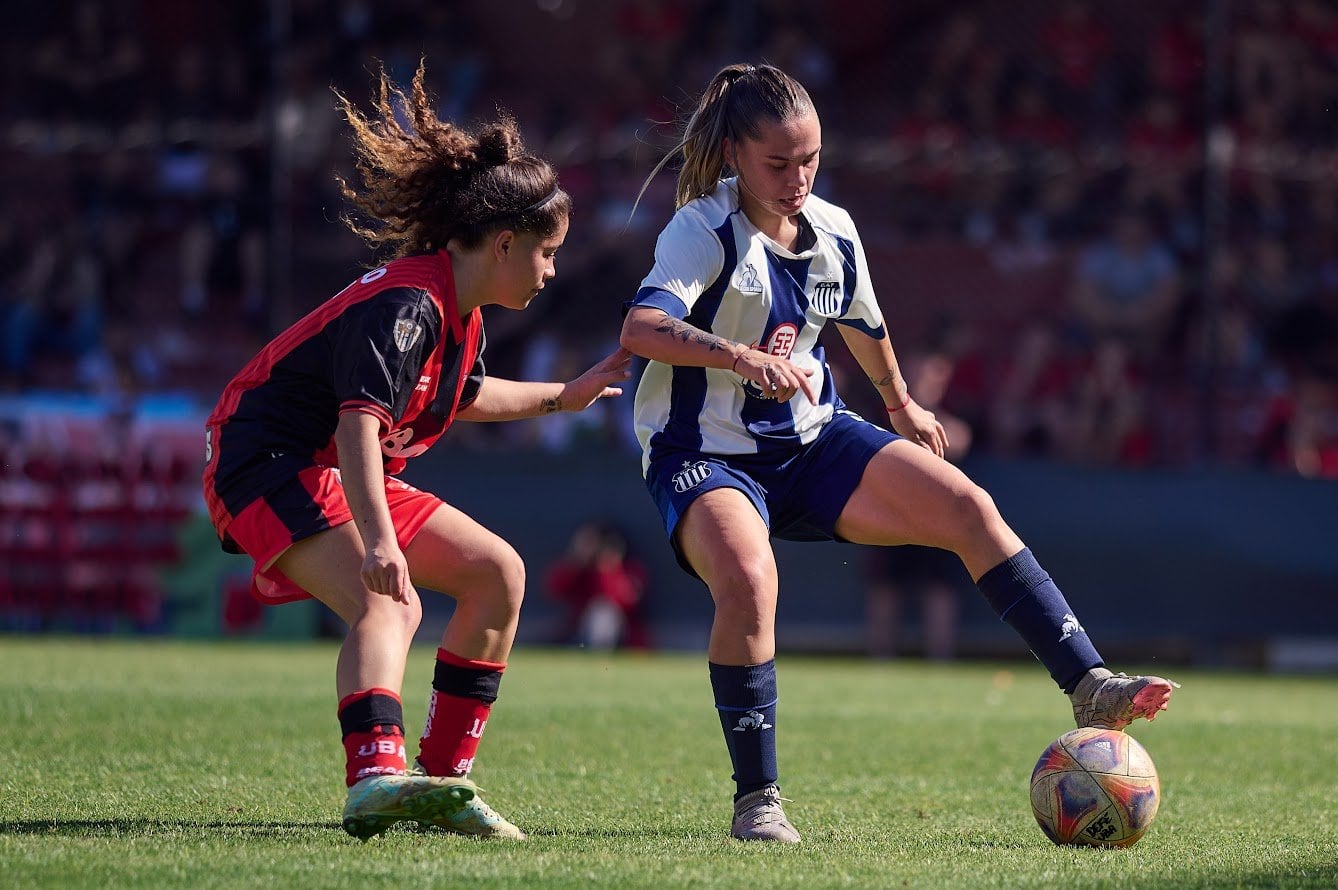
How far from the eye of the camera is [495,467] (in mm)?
12852

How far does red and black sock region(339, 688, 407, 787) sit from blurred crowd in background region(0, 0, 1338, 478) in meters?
8.28

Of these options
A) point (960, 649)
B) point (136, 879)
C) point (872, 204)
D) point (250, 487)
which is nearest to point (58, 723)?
point (250, 487)

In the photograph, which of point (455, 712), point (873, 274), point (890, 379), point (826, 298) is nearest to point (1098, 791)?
point (890, 379)

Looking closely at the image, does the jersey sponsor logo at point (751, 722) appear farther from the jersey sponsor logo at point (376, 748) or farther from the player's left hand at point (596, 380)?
the player's left hand at point (596, 380)

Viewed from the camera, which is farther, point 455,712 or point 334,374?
point 455,712

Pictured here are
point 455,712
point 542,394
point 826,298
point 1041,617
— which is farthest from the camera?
point 542,394

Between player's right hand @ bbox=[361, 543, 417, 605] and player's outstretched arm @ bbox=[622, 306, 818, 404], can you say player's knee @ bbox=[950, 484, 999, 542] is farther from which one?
player's right hand @ bbox=[361, 543, 417, 605]

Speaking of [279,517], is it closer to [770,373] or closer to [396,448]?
[396,448]

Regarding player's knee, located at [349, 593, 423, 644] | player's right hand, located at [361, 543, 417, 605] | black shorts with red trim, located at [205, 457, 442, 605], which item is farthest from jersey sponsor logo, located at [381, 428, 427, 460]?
player's right hand, located at [361, 543, 417, 605]

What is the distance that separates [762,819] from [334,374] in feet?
5.03

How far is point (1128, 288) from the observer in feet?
44.7

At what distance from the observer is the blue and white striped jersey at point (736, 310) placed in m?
4.78

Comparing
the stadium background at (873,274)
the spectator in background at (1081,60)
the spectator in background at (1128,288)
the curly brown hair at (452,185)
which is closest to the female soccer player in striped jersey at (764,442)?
the curly brown hair at (452,185)

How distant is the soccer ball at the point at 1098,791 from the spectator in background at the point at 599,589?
8149mm
